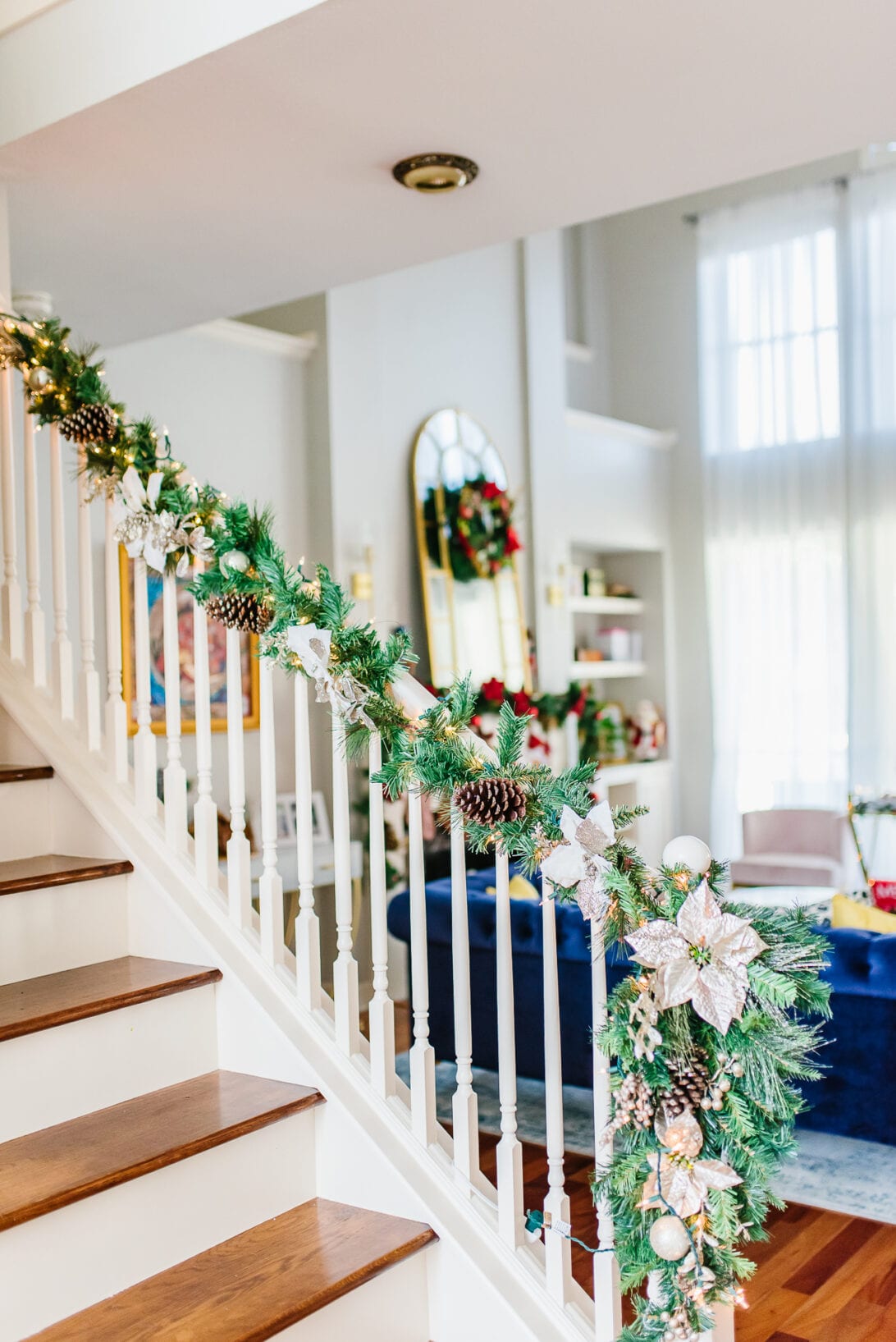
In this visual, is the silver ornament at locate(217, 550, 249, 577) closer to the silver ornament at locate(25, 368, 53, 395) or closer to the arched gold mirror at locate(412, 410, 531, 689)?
the silver ornament at locate(25, 368, 53, 395)

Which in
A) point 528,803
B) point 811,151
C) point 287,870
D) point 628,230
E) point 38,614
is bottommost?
point 287,870

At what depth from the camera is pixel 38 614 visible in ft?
9.37

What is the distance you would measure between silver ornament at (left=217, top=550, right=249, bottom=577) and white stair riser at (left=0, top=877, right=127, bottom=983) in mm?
733

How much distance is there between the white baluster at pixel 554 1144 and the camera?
206 centimetres

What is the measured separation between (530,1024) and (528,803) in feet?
7.31

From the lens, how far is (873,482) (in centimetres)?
762

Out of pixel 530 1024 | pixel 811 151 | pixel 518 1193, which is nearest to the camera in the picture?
pixel 518 1193

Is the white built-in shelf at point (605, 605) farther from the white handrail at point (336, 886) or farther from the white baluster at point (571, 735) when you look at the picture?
the white handrail at point (336, 886)

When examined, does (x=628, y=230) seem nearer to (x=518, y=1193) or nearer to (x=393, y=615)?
(x=393, y=615)

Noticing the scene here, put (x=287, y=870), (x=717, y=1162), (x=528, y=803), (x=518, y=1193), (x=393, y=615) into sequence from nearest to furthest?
(x=717, y=1162), (x=528, y=803), (x=518, y=1193), (x=287, y=870), (x=393, y=615)

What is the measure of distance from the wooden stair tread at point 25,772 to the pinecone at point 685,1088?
1576 millimetres

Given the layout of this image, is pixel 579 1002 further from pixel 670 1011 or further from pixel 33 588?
pixel 670 1011

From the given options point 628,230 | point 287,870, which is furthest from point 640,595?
point 287,870

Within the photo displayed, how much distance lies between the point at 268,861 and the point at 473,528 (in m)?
4.20
